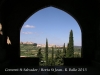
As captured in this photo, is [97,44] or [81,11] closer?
[97,44]

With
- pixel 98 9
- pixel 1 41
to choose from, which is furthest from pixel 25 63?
pixel 98 9

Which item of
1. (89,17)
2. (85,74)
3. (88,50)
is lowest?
(85,74)

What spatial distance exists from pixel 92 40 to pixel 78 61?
1.14m

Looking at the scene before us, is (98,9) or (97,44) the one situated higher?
(98,9)

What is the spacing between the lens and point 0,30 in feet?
24.9

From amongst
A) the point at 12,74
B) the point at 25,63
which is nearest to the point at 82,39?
the point at 25,63

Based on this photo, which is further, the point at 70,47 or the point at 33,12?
the point at 70,47

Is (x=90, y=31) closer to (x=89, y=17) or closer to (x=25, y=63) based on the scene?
(x=89, y=17)

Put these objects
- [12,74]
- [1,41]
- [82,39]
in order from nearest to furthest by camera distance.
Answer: [12,74]
[1,41]
[82,39]

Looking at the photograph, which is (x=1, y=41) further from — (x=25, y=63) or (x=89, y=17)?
(x=89, y=17)

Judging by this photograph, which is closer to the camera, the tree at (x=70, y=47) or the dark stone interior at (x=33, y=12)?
the dark stone interior at (x=33, y=12)

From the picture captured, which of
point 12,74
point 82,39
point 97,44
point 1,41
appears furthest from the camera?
point 82,39

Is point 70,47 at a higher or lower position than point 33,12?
lower

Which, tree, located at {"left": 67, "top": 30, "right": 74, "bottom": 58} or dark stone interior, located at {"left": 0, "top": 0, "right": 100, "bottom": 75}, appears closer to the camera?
dark stone interior, located at {"left": 0, "top": 0, "right": 100, "bottom": 75}
